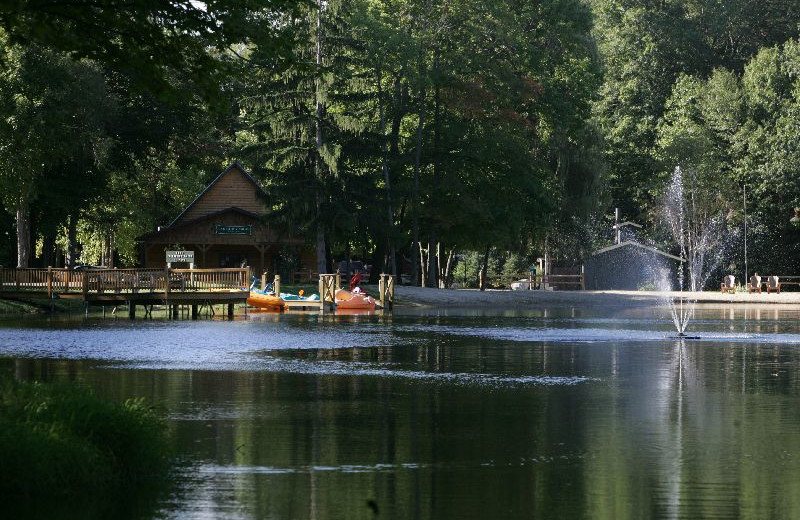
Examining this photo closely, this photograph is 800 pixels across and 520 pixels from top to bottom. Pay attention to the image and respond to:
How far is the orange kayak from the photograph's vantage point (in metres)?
57.7

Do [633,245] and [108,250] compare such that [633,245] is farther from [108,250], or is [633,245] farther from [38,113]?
[38,113]

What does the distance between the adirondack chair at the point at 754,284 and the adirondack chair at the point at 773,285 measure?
2.59ft

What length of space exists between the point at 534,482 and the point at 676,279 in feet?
265

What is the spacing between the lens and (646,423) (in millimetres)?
18609

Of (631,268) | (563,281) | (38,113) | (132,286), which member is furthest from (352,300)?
(631,268)

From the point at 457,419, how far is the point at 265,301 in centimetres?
3953

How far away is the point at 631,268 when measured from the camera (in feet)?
309

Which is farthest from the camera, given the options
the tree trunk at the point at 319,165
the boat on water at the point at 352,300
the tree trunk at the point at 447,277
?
the tree trunk at the point at 447,277

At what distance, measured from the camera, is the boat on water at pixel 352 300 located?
58.5 metres

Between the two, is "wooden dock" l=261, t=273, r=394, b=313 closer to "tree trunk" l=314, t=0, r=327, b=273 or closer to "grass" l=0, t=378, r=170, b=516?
"tree trunk" l=314, t=0, r=327, b=273

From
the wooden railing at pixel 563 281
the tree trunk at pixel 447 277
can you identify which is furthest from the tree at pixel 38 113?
the wooden railing at pixel 563 281

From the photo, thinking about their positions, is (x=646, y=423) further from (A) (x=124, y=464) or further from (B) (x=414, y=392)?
(A) (x=124, y=464)

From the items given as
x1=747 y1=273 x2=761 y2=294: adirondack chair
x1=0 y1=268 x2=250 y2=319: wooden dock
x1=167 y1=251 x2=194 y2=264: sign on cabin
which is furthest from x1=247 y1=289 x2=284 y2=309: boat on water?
x1=747 y1=273 x2=761 y2=294: adirondack chair

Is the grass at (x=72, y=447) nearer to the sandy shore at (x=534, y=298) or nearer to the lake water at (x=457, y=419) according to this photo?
the lake water at (x=457, y=419)
